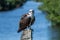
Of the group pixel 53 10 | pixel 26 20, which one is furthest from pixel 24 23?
pixel 53 10

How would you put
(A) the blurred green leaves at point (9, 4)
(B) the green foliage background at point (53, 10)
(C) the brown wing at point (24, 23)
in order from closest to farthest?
(C) the brown wing at point (24, 23), (B) the green foliage background at point (53, 10), (A) the blurred green leaves at point (9, 4)

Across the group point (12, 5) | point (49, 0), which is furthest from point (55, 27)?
point (12, 5)

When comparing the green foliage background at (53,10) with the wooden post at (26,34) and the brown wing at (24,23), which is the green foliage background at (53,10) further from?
the wooden post at (26,34)

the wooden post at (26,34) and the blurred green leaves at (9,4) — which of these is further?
the blurred green leaves at (9,4)

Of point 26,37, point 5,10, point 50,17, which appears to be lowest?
point 5,10

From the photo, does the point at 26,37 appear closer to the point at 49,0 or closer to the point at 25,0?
the point at 49,0

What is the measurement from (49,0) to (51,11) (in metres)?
0.62

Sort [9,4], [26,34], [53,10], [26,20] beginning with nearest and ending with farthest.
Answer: [26,34], [26,20], [53,10], [9,4]

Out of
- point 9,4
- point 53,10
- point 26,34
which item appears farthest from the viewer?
point 9,4

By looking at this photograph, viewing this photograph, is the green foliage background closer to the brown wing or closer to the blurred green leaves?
the brown wing

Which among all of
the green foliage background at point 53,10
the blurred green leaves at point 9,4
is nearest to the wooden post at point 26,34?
the green foliage background at point 53,10

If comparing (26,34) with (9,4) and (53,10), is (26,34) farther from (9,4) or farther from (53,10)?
(9,4)

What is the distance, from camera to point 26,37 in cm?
292

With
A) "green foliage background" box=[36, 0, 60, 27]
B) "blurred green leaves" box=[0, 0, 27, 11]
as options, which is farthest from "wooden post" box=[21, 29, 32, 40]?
"blurred green leaves" box=[0, 0, 27, 11]
